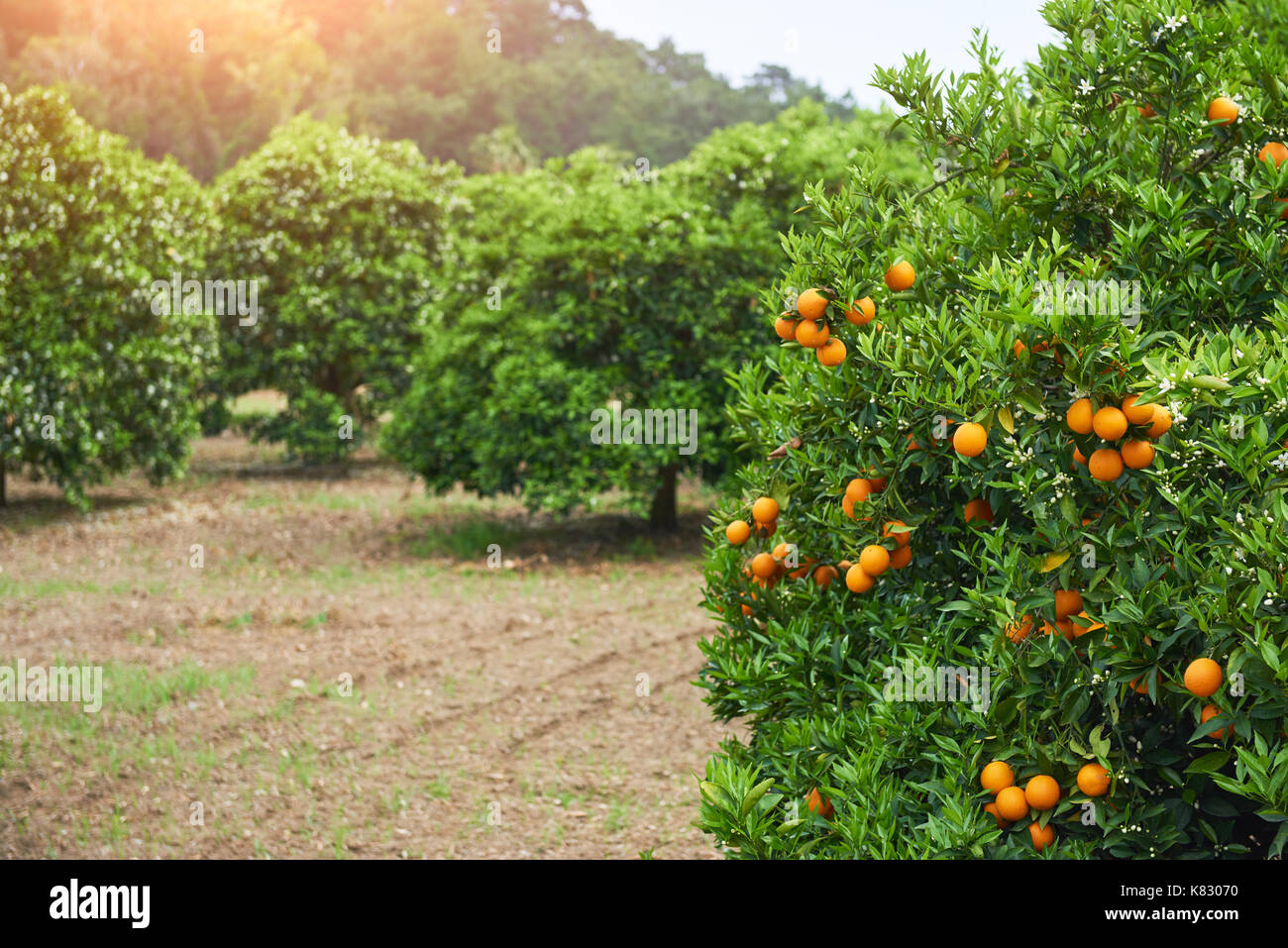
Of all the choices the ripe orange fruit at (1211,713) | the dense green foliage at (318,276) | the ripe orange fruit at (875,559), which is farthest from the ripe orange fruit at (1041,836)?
the dense green foliage at (318,276)

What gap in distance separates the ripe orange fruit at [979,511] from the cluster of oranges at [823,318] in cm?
49

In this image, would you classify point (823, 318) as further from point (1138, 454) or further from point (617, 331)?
point (617, 331)

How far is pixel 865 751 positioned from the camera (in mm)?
2584

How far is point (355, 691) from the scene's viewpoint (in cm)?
708

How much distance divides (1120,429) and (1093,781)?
2.41 ft

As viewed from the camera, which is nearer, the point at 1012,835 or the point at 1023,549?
the point at 1012,835

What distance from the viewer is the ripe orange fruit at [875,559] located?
2.64 m

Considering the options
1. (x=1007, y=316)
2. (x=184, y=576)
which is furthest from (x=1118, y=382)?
(x=184, y=576)

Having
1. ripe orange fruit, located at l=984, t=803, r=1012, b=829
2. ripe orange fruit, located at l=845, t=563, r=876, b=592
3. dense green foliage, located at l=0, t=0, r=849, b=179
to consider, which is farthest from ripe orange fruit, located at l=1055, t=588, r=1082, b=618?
dense green foliage, located at l=0, t=0, r=849, b=179

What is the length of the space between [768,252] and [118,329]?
7.96 meters

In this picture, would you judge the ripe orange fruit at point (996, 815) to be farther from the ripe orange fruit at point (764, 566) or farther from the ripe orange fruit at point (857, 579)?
the ripe orange fruit at point (764, 566)

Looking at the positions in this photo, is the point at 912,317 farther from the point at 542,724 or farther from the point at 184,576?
the point at 184,576

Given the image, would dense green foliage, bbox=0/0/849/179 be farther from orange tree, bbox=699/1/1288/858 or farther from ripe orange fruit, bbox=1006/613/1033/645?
ripe orange fruit, bbox=1006/613/1033/645

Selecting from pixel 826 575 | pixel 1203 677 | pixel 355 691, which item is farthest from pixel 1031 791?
pixel 355 691
